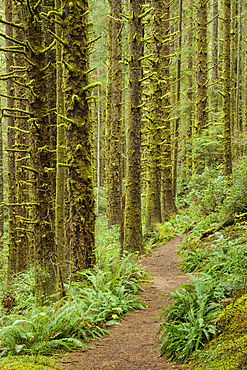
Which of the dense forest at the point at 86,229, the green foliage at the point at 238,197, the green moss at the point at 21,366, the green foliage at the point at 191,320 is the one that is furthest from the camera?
the green foliage at the point at 238,197

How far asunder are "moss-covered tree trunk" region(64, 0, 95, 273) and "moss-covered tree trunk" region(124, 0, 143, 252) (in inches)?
106

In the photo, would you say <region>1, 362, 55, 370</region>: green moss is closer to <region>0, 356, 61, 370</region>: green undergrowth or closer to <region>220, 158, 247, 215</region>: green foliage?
<region>0, 356, 61, 370</region>: green undergrowth

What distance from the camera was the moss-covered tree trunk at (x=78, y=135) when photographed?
6625 mm

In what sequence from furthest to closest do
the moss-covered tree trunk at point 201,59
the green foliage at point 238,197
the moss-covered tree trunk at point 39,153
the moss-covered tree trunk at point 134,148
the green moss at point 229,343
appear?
the moss-covered tree trunk at point 201,59 < the moss-covered tree trunk at point 134,148 < the green foliage at point 238,197 < the moss-covered tree trunk at point 39,153 < the green moss at point 229,343

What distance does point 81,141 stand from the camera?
22.0 feet

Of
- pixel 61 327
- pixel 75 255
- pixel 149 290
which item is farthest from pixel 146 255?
pixel 61 327

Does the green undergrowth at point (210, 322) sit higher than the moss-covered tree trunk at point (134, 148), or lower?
lower

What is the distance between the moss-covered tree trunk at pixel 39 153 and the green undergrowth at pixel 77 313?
1013 millimetres

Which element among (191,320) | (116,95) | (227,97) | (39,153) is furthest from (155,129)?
(191,320)

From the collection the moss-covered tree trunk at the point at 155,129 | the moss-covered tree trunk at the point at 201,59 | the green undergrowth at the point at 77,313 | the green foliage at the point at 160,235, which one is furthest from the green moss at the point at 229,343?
the moss-covered tree trunk at the point at 201,59

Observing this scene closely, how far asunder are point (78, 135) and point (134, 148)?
9.96 ft

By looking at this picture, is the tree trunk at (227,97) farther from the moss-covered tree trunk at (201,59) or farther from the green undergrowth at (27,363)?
the green undergrowth at (27,363)

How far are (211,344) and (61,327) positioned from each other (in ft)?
7.02

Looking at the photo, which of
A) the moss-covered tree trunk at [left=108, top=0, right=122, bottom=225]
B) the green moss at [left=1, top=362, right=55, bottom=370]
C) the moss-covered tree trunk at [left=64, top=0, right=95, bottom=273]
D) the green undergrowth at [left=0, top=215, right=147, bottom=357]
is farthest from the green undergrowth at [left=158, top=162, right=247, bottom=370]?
the moss-covered tree trunk at [left=108, top=0, right=122, bottom=225]
